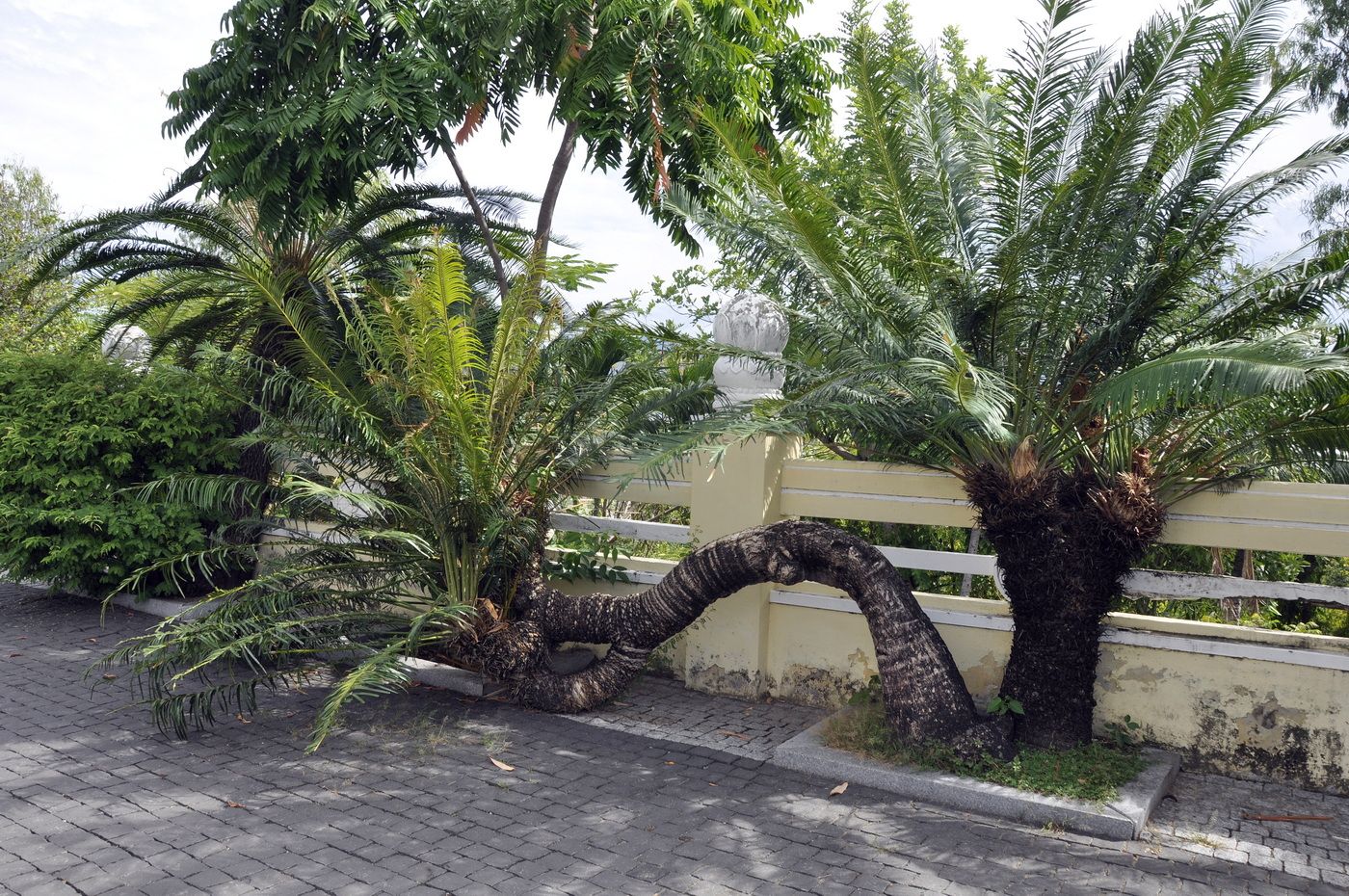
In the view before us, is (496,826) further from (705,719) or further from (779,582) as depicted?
(779,582)

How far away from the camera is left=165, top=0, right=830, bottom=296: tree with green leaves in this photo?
324 inches

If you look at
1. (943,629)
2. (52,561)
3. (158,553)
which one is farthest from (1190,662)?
(52,561)

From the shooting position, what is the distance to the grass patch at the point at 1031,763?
5152mm

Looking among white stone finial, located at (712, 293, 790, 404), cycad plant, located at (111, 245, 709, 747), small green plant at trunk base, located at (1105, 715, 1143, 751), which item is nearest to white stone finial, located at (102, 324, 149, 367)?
cycad plant, located at (111, 245, 709, 747)

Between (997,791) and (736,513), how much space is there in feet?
8.18

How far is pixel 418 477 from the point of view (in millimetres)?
6734

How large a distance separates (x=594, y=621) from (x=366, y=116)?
14.9 ft

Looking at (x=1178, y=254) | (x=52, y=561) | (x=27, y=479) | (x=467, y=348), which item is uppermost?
(x=1178, y=254)

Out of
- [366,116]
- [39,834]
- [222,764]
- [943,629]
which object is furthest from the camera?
[366,116]

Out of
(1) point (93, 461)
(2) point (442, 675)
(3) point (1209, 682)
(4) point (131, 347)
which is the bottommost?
(2) point (442, 675)

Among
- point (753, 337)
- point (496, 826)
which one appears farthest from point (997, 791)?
point (753, 337)

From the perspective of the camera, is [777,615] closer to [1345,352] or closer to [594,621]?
[594,621]

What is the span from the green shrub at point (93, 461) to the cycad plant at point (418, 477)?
184cm

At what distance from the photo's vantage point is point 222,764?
5527 millimetres
